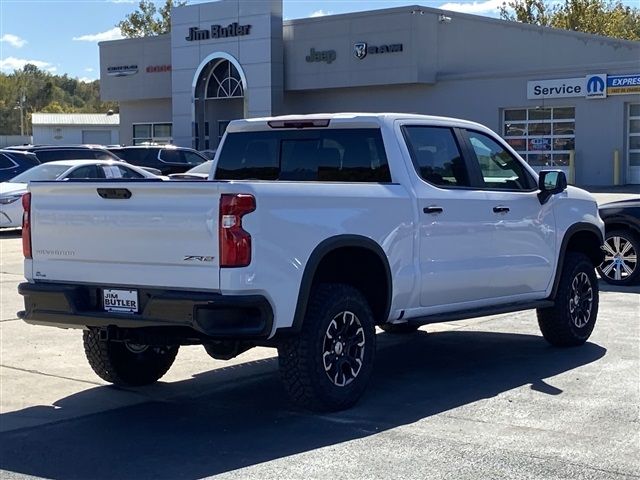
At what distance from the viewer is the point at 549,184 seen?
8.85 meters

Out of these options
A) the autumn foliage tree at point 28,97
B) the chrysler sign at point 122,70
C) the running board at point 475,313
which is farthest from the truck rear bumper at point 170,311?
the autumn foliage tree at point 28,97

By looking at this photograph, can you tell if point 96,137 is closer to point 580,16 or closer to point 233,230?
point 580,16

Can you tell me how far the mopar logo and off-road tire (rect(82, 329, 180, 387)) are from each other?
30373 millimetres

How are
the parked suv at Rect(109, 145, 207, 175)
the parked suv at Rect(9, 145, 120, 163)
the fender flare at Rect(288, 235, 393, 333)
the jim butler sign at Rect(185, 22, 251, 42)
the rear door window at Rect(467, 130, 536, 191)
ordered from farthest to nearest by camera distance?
the jim butler sign at Rect(185, 22, 251, 42)
the parked suv at Rect(109, 145, 207, 175)
the parked suv at Rect(9, 145, 120, 163)
the rear door window at Rect(467, 130, 536, 191)
the fender flare at Rect(288, 235, 393, 333)

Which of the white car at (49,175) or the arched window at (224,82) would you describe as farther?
the arched window at (224,82)

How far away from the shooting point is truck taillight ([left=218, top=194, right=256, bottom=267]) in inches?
241

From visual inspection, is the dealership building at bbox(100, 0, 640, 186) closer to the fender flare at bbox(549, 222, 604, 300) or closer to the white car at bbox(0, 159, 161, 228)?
the white car at bbox(0, 159, 161, 228)

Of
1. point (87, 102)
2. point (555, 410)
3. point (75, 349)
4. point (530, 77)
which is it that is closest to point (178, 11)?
point (530, 77)

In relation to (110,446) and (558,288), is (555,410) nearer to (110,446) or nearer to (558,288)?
(558,288)

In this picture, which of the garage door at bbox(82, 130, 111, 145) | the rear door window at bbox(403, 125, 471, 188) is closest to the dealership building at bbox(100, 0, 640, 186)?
the rear door window at bbox(403, 125, 471, 188)

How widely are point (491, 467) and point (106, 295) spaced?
2.78 meters

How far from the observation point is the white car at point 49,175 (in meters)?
20.1

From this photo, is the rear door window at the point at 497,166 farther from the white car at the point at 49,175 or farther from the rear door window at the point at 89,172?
the rear door window at the point at 89,172

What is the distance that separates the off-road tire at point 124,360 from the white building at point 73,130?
71.4m
